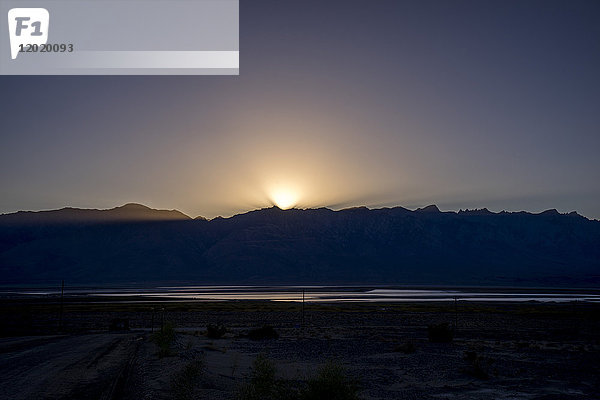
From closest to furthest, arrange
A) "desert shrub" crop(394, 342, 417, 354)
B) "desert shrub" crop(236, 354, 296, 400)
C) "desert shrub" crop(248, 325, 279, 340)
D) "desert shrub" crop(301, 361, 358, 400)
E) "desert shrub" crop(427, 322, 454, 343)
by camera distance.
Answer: "desert shrub" crop(301, 361, 358, 400) < "desert shrub" crop(236, 354, 296, 400) < "desert shrub" crop(394, 342, 417, 354) < "desert shrub" crop(427, 322, 454, 343) < "desert shrub" crop(248, 325, 279, 340)

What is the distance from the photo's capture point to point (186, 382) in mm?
18516

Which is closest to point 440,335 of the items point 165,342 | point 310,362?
point 310,362

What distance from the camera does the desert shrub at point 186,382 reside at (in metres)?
16.6

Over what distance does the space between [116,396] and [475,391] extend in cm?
1194

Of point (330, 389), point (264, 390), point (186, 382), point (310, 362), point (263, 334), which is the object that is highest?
point (330, 389)

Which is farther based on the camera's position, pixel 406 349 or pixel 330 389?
pixel 406 349

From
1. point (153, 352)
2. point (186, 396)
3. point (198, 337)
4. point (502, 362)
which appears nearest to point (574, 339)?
point (502, 362)

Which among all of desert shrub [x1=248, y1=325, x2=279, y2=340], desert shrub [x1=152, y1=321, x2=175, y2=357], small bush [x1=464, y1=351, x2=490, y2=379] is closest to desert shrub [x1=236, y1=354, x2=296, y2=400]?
small bush [x1=464, y1=351, x2=490, y2=379]

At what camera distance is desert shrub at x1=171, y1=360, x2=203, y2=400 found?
1659 cm

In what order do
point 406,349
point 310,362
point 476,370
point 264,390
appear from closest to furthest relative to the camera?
point 264,390
point 476,370
point 310,362
point 406,349

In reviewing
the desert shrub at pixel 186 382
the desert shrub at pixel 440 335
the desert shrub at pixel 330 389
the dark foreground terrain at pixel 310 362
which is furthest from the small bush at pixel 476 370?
the desert shrub at pixel 186 382

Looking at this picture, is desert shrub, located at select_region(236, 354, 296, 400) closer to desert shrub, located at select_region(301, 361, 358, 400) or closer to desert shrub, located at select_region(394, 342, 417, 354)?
desert shrub, located at select_region(301, 361, 358, 400)

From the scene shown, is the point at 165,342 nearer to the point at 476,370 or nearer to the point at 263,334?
the point at 263,334

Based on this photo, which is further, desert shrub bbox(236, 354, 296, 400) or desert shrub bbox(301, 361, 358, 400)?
desert shrub bbox(236, 354, 296, 400)
